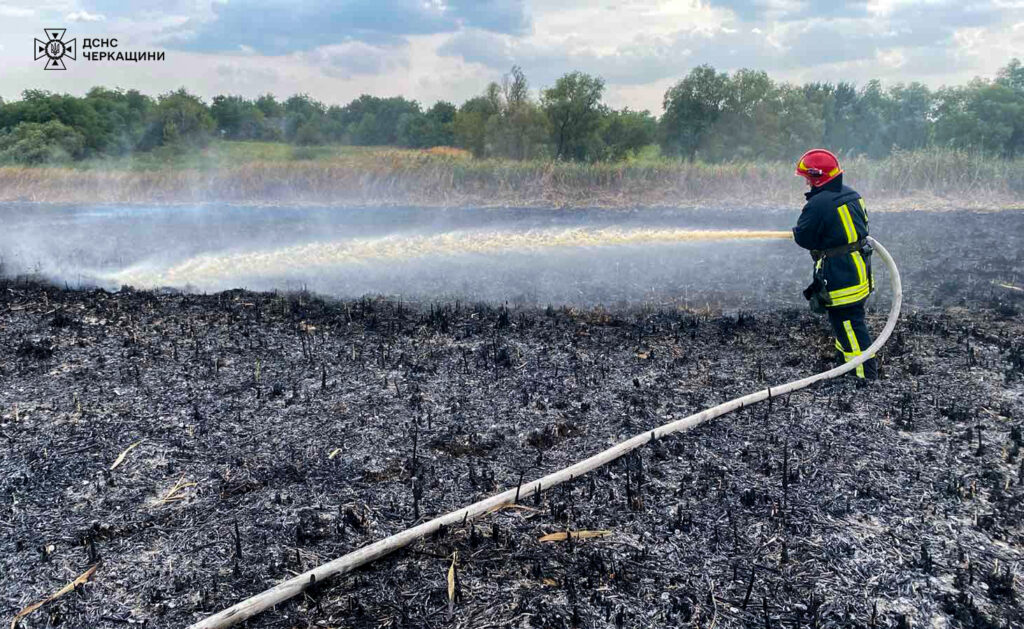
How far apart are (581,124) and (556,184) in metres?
8.95

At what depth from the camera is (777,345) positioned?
8.51 meters

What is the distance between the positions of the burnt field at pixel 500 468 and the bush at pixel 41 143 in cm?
2838

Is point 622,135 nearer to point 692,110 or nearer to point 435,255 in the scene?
point 692,110

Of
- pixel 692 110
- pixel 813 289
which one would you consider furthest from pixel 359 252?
pixel 692 110

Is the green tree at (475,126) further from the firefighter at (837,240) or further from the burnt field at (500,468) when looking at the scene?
the firefighter at (837,240)

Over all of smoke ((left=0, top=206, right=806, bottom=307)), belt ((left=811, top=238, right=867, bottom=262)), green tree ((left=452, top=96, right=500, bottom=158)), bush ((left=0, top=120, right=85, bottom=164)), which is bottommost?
smoke ((left=0, top=206, right=806, bottom=307))

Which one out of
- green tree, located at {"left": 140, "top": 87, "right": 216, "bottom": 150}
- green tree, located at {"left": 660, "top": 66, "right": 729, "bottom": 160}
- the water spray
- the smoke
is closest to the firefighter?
the smoke

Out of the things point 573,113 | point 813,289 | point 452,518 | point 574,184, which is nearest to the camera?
point 452,518

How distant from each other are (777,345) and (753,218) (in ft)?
38.7

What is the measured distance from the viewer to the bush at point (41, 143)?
3256 centimetres

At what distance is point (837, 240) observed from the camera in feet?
23.4

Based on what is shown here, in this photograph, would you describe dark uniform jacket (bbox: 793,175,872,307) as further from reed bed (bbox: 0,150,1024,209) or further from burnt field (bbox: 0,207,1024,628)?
reed bed (bbox: 0,150,1024,209)

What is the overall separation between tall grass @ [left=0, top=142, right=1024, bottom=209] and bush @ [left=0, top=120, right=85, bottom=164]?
795 cm

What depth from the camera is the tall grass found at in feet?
A: 74.2
